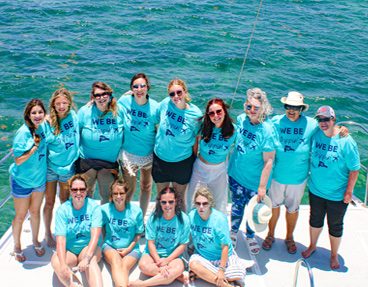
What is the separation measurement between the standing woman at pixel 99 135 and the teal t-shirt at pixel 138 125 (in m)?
0.10

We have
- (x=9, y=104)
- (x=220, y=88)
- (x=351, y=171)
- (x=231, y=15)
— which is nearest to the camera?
(x=351, y=171)

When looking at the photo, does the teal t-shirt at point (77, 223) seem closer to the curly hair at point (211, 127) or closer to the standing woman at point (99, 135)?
the standing woman at point (99, 135)

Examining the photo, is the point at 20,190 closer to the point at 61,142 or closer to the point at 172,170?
the point at 61,142

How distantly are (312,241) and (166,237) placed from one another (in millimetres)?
1911

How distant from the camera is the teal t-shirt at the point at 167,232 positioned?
4.28 m

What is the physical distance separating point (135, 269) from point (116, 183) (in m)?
1.09

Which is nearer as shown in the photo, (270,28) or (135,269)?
(135,269)

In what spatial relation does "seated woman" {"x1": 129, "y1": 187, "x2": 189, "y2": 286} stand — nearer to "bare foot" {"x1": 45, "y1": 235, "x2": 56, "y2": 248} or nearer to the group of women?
the group of women

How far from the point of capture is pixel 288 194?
4.64m

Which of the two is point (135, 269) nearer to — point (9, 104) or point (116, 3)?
point (9, 104)

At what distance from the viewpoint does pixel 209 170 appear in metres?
4.50

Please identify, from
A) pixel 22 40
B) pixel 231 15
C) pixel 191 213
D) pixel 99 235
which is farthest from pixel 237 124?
pixel 231 15

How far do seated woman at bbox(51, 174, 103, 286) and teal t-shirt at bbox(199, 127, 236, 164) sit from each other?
4.60 ft

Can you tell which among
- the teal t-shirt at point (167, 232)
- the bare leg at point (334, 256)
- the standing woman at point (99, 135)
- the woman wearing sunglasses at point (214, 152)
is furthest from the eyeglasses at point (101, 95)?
the bare leg at point (334, 256)
